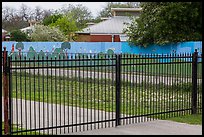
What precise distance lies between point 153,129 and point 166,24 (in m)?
21.2

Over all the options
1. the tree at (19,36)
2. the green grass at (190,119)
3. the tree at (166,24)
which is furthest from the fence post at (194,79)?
the tree at (19,36)

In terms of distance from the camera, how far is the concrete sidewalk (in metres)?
9.14

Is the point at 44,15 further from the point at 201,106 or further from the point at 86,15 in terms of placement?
the point at 201,106

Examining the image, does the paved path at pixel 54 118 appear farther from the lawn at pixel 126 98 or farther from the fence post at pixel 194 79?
the fence post at pixel 194 79

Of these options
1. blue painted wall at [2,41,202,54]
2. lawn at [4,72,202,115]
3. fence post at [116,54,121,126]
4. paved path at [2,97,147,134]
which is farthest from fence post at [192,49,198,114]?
blue painted wall at [2,41,202,54]

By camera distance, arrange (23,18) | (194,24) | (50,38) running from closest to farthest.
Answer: (194,24), (50,38), (23,18)

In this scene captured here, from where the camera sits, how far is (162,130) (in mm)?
9500

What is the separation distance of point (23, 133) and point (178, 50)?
26473 mm

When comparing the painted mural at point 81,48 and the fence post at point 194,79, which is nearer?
the fence post at point 194,79

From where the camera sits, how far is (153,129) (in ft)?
31.5

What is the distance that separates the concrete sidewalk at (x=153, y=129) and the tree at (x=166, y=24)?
1574 centimetres

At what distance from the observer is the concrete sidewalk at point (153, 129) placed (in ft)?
30.0

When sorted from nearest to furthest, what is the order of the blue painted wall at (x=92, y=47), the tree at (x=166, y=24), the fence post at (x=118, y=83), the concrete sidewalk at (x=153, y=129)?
the concrete sidewalk at (x=153, y=129) < the fence post at (x=118, y=83) < the tree at (x=166, y=24) < the blue painted wall at (x=92, y=47)

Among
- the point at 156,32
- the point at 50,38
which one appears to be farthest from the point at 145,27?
the point at 50,38
